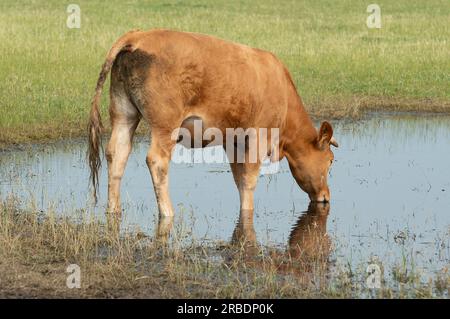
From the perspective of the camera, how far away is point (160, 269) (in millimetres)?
7254

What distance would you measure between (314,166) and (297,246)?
1.64 meters

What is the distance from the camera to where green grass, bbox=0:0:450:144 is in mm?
14391

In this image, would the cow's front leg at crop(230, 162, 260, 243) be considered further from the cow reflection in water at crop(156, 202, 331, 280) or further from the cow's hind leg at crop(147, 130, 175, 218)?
the cow's hind leg at crop(147, 130, 175, 218)

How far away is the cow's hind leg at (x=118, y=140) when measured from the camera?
8.74m

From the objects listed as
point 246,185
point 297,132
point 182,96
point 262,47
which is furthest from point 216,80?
point 262,47

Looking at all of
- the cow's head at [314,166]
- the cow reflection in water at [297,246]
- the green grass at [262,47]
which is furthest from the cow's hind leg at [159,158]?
the green grass at [262,47]

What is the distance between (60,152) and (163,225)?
3610mm

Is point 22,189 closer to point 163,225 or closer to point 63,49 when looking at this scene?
point 163,225

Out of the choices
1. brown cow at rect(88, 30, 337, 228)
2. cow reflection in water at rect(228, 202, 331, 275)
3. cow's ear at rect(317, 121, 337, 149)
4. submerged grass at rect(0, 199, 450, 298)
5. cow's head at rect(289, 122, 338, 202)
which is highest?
brown cow at rect(88, 30, 337, 228)

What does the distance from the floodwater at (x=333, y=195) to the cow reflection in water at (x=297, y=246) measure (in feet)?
0.20

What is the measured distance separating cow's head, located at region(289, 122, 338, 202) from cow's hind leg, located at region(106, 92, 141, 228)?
67.3 inches

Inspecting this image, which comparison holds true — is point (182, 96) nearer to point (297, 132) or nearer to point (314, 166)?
point (297, 132)

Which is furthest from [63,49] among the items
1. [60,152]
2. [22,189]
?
[22,189]

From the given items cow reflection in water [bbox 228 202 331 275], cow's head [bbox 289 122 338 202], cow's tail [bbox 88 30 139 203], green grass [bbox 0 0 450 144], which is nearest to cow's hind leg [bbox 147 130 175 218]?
cow's tail [bbox 88 30 139 203]
